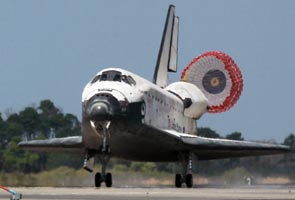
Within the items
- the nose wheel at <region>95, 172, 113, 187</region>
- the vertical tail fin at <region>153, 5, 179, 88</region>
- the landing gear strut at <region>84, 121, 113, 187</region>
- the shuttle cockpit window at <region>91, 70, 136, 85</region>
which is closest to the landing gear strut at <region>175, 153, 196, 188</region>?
the landing gear strut at <region>84, 121, 113, 187</region>

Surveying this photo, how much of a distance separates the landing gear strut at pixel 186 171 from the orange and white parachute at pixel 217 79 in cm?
723

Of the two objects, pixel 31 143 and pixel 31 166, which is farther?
pixel 31 166

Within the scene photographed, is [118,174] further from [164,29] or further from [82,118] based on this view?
[82,118]

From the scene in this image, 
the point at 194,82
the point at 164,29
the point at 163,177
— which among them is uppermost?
the point at 164,29

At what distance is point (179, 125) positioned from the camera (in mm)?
38312

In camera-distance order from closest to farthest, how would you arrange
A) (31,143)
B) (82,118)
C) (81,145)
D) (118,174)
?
(82,118)
(81,145)
(31,143)
(118,174)

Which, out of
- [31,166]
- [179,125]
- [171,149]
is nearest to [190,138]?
[171,149]

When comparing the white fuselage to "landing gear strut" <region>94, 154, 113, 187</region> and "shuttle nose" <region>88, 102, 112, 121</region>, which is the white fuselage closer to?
"shuttle nose" <region>88, 102, 112, 121</region>

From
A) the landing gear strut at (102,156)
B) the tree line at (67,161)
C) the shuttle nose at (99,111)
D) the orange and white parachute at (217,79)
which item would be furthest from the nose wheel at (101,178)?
the orange and white parachute at (217,79)

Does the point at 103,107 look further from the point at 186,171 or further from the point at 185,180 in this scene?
the point at 186,171

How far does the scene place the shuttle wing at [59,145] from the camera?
3456 centimetres

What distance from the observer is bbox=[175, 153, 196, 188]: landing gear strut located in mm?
33922

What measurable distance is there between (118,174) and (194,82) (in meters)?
5.35

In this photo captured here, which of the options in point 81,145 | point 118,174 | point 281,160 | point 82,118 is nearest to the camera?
point 82,118
